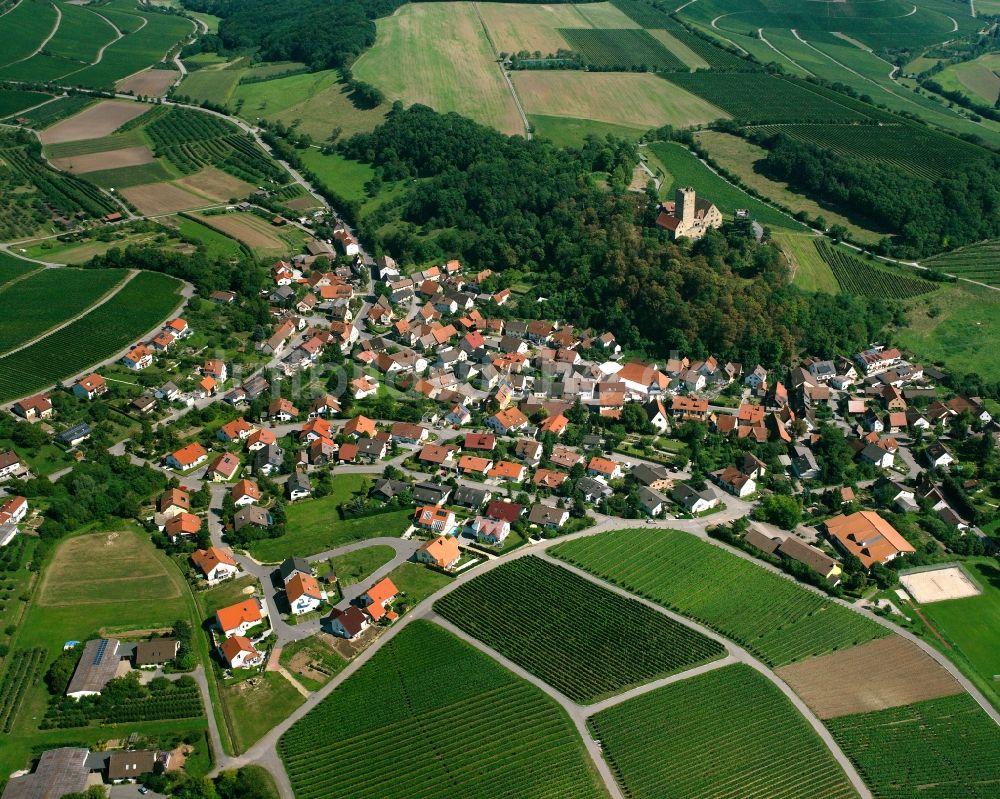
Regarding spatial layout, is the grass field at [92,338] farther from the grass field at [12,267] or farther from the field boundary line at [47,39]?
the field boundary line at [47,39]

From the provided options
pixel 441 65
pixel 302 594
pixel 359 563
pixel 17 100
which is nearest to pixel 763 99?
pixel 441 65

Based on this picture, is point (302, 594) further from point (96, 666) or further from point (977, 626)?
point (977, 626)

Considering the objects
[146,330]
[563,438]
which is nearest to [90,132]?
[146,330]

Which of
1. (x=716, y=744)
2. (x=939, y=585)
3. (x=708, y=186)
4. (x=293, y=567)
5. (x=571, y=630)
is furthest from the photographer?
(x=708, y=186)

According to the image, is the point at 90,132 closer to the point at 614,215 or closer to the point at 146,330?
the point at 146,330

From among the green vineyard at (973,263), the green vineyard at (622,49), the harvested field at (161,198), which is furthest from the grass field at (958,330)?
the harvested field at (161,198)

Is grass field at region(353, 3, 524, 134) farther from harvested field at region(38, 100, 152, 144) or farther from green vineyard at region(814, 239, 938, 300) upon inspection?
green vineyard at region(814, 239, 938, 300)

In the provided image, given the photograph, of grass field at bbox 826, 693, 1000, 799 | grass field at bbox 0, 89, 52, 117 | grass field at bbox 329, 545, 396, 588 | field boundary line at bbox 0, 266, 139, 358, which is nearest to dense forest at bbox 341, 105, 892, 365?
field boundary line at bbox 0, 266, 139, 358
